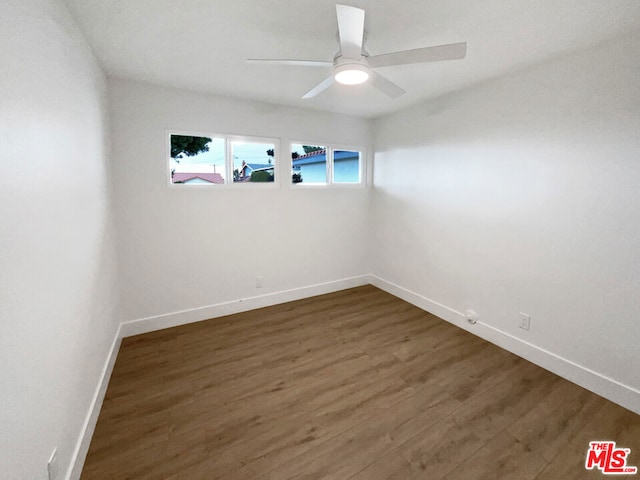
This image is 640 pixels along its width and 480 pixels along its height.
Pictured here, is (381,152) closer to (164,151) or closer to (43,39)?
(164,151)

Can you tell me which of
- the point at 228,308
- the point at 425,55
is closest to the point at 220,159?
the point at 228,308

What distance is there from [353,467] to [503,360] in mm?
1744

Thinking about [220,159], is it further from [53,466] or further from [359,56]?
[53,466]

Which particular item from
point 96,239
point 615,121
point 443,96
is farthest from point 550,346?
point 96,239

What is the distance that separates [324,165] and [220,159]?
1.40 metres

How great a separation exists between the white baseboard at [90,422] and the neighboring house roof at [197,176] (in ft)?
5.51

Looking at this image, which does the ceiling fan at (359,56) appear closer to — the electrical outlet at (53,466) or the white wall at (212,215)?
the white wall at (212,215)

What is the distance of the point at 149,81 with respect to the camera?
2648 millimetres

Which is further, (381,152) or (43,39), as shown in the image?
(381,152)

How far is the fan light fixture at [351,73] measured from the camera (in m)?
1.74

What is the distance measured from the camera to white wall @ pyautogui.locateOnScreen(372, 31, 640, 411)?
1915mm

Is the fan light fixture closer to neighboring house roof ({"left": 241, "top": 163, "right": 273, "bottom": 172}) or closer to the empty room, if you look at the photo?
the empty room

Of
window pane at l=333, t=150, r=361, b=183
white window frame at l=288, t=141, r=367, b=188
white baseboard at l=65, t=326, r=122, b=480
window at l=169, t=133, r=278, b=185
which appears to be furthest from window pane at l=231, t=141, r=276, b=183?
white baseboard at l=65, t=326, r=122, b=480

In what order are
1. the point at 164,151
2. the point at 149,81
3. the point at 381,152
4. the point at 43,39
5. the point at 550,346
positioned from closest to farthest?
the point at 43,39
the point at 550,346
the point at 149,81
the point at 164,151
the point at 381,152
